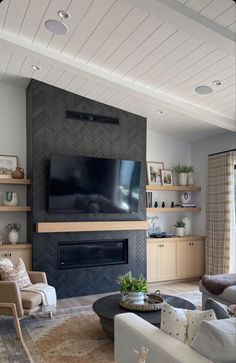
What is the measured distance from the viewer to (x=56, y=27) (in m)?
3.72

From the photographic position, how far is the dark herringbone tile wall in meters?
5.20

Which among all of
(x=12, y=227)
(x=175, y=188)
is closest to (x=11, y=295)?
(x=12, y=227)

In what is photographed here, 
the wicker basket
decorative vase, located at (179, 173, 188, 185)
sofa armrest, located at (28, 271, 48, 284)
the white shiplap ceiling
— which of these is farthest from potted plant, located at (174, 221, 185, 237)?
sofa armrest, located at (28, 271, 48, 284)

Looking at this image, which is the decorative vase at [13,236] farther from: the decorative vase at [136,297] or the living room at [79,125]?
the decorative vase at [136,297]

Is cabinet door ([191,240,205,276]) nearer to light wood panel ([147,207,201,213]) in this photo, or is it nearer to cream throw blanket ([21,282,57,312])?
light wood panel ([147,207,201,213])

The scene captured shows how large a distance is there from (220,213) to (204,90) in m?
2.40

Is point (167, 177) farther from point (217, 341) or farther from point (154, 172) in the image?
point (217, 341)

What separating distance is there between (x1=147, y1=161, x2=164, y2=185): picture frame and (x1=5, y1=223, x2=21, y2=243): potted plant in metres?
2.56

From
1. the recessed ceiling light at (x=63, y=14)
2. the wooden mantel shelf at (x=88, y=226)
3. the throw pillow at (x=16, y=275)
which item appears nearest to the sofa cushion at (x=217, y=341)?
the throw pillow at (x=16, y=275)

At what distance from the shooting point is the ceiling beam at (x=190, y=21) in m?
2.84

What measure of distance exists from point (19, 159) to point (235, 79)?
138 inches

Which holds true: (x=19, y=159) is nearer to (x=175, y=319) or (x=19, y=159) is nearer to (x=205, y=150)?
(x=205, y=150)

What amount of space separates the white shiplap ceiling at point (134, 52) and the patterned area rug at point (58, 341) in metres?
3.12

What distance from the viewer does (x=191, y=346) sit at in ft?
6.13
